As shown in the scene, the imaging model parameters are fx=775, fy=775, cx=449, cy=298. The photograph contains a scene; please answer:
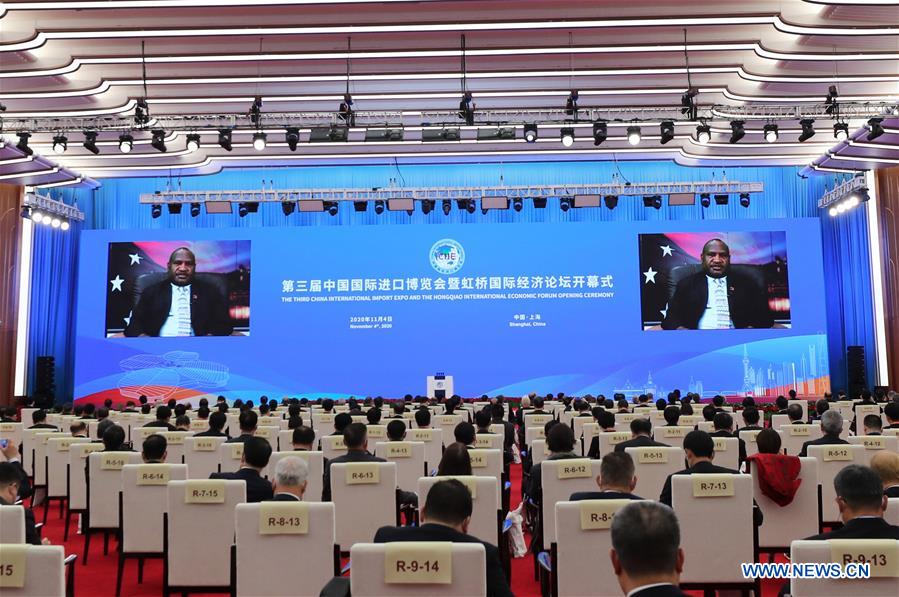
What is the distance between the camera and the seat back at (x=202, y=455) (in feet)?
19.8

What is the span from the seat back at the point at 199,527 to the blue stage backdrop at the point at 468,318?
43.8ft

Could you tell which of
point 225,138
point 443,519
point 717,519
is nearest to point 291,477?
point 443,519

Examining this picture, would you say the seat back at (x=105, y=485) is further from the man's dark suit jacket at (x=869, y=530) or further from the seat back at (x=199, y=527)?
the man's dark suit jacket at (x=869, y=530)

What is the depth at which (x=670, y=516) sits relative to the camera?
201 centimetres

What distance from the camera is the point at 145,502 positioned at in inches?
177

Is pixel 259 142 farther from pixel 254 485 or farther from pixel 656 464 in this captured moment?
pixel 656 464

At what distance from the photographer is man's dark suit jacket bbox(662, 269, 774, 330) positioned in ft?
56.1

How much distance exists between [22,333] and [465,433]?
1484 cm

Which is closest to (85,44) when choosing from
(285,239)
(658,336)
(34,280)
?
(285,239)

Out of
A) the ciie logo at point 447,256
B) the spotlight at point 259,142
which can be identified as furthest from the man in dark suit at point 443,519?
the ciie logo at point 447,256

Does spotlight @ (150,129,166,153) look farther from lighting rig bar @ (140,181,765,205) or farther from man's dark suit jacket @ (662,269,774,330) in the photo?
man's dark suit jacket @ (662,269,774,330)

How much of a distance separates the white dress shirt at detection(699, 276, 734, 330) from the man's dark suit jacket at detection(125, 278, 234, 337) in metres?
10.7

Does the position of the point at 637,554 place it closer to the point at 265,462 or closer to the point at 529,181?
the point at 265,462

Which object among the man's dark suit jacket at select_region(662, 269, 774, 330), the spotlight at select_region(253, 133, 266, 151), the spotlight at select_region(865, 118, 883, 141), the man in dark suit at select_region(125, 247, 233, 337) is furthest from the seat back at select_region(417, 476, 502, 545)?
the man in dark suit at select_region(125, 247, 233, 337)
